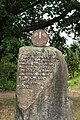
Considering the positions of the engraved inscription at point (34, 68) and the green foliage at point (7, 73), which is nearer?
the engraved inscription at point (34, 68)

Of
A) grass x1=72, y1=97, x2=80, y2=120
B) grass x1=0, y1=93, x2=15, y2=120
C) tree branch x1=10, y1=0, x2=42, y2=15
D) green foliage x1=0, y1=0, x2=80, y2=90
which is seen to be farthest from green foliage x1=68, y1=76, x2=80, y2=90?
tree branch x1=10, y1=0, x2=42, y2=15

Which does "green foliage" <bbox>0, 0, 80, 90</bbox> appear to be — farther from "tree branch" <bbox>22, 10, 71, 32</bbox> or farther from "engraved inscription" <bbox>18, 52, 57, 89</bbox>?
"engraved inscription" <bbox>18, 52, 57, 89</bbox>

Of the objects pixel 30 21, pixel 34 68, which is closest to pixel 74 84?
pixel 30 21

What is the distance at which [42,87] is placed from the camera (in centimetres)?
834

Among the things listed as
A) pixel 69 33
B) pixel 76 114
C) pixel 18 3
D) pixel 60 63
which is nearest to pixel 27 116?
pixel 60 63

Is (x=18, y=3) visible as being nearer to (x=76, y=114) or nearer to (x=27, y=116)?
(x=76, y=114)

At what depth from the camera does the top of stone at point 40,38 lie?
862 centimetres

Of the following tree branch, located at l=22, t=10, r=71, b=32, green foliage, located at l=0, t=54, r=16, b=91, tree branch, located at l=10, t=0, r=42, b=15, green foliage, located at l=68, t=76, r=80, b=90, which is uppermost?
tree branch, located at l=10, t=0, r=42, b=15

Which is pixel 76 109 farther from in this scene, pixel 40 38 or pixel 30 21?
pixel 40 38

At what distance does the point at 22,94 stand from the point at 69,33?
1053 centimetres

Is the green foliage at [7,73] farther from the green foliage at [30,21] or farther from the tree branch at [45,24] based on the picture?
the tree branch at [45,24]

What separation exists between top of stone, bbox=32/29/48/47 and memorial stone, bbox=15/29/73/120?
0.15 meters

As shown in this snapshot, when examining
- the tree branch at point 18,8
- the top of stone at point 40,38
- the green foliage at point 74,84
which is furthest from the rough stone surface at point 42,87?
the green foliage at point 74,84

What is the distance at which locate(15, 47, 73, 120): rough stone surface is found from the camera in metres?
8.32
